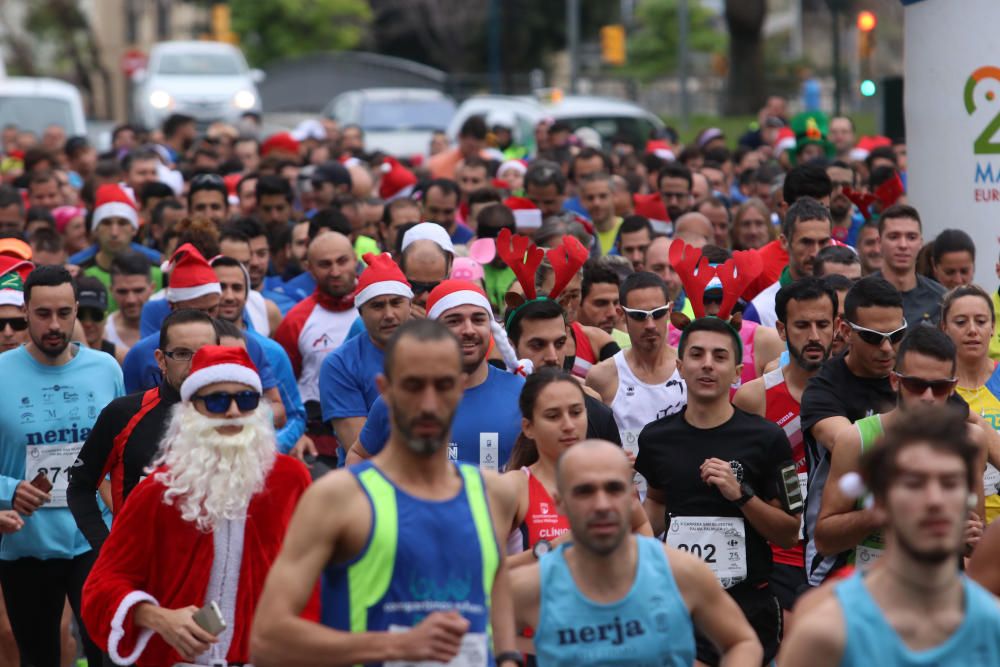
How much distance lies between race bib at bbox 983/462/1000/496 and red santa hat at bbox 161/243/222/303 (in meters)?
3.88

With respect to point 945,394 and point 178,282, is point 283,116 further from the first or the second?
point 945,394

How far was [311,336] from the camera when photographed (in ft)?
33.8

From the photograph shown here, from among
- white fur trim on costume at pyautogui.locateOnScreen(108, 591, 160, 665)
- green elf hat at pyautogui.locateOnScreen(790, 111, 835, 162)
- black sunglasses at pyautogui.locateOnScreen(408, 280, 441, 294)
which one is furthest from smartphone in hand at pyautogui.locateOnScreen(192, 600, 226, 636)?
green elf hat at pyautogui.locateOnScreen(790, 111, 835, 162)

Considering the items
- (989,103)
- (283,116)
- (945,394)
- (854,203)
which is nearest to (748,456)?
(945,394)

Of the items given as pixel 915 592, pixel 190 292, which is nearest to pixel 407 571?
pixel 915 592

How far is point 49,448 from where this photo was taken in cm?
824

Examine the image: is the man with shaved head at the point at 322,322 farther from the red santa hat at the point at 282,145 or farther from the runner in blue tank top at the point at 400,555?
the red santa hat at the point at 282,145

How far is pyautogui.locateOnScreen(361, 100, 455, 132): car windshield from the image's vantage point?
28375 mm

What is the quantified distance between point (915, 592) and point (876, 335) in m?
3.30

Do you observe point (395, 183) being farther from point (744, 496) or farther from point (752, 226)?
point (744, 496)

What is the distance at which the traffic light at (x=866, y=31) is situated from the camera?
66.9ft

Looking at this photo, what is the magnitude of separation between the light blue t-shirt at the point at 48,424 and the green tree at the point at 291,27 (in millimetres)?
44578

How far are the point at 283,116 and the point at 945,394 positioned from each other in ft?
111

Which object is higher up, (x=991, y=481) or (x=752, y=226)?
(x=752, y=226)
